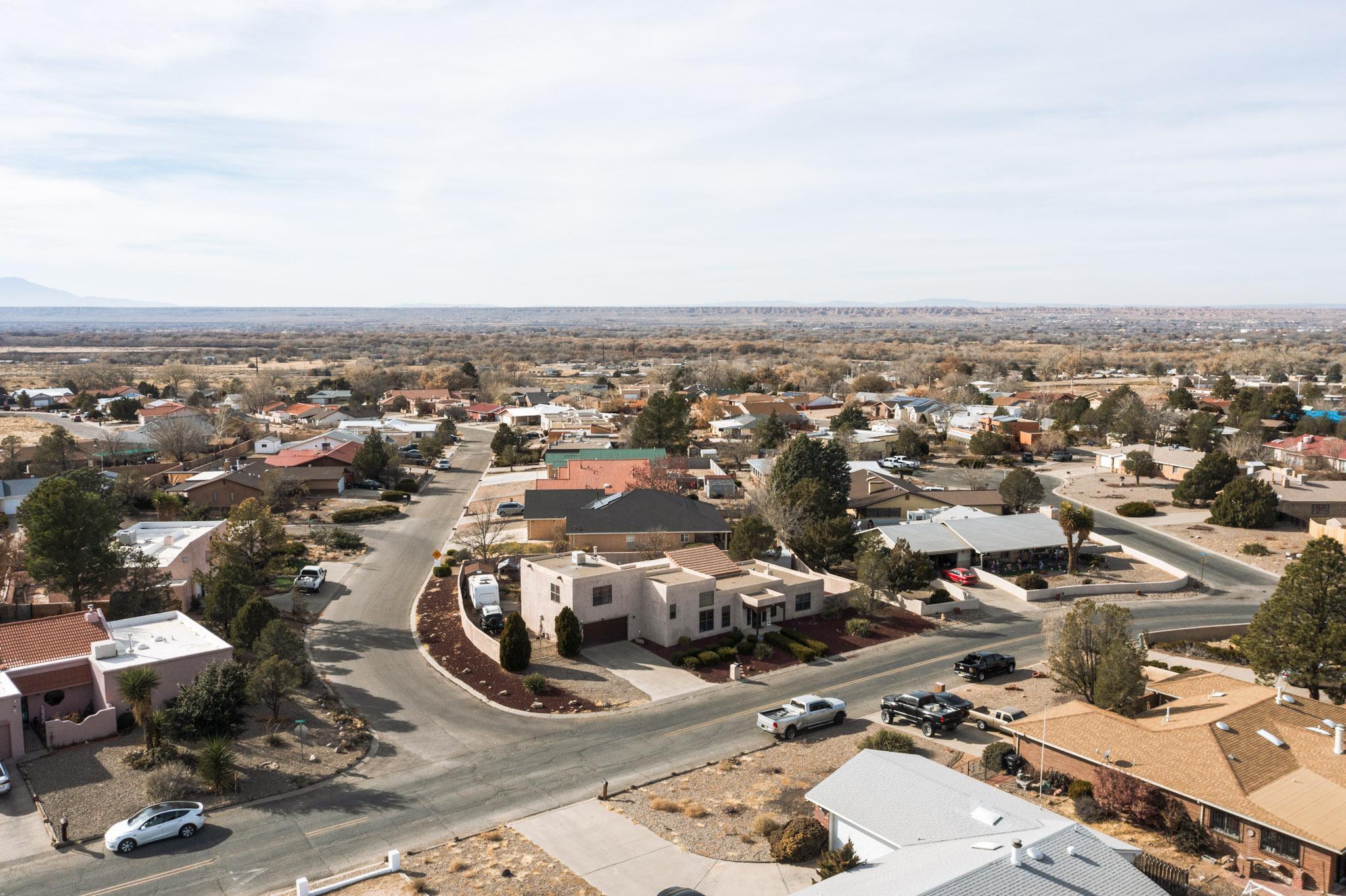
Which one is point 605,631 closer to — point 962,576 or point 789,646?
point 789,646

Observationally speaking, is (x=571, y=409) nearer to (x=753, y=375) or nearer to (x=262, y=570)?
(x=753, y=375)

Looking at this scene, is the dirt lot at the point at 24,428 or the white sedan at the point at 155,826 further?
the dirt lot at the point at 24,428

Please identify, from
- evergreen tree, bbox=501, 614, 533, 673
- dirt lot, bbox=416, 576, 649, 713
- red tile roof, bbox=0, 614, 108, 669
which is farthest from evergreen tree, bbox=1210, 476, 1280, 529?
red tile roof, bbox=0, 614, 108, 669

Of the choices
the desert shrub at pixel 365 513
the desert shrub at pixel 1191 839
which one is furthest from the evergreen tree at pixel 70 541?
the desert shrub at pixel 1191 839

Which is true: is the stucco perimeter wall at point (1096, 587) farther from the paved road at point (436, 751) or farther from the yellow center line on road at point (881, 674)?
the yellow center line on road at point (881, 674)

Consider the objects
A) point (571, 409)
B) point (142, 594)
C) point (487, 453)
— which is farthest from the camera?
point (571, 409)

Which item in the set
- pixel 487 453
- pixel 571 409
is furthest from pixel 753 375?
pixel 487 453
